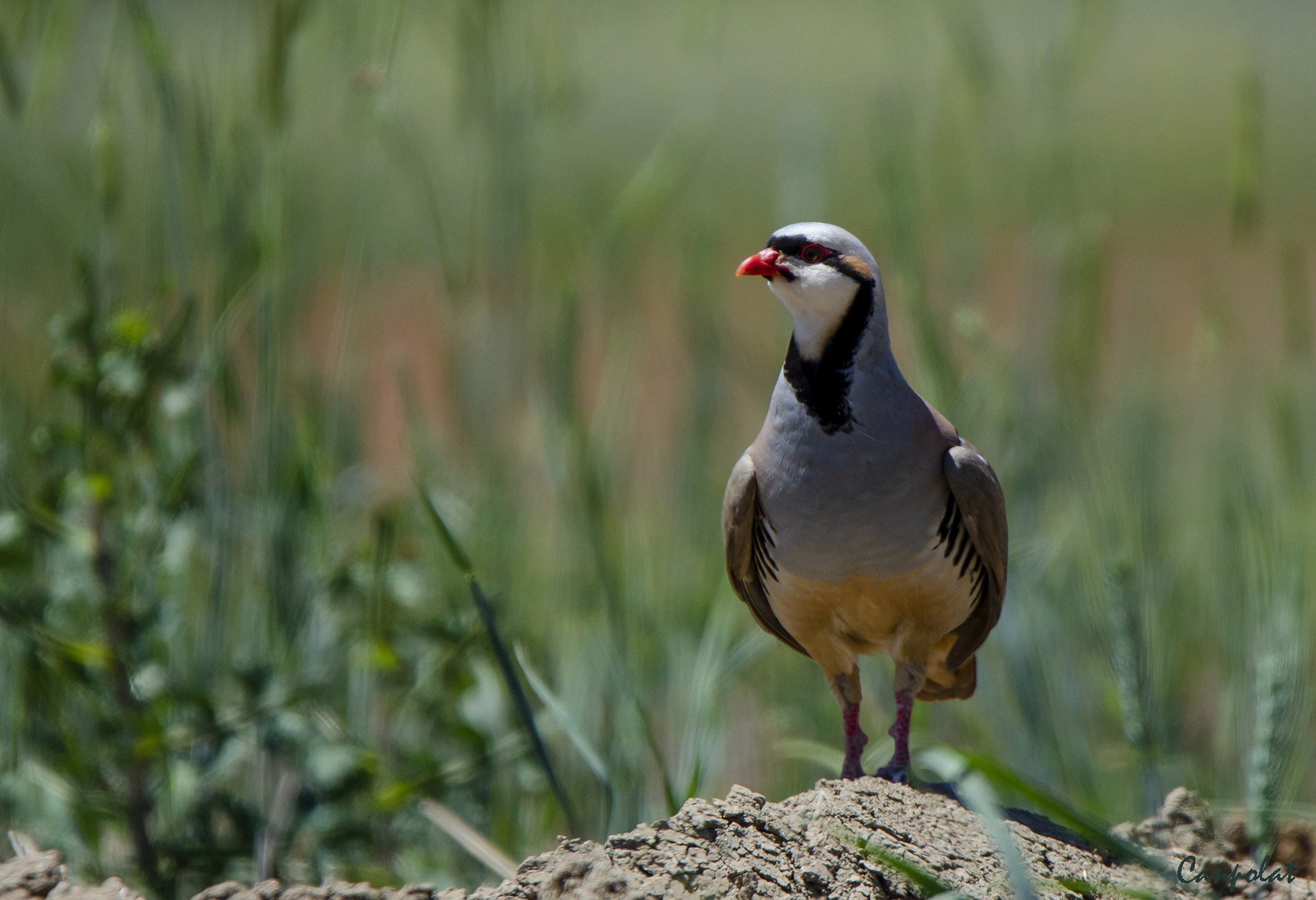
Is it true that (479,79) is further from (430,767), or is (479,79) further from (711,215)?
(430,767)

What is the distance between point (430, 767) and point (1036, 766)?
155cm

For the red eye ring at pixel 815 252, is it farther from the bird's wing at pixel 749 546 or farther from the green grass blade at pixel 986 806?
the green grass blade at pixel 986 806

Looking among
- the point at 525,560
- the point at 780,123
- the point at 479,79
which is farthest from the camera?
the point at 525,560

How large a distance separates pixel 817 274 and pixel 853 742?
1.03m

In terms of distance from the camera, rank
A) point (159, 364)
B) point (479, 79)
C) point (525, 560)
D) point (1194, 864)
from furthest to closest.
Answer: point (525, 560) < point (479, 79) < point (159, 364) < point (1194, 864)

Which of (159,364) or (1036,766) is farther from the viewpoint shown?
(1036,766)

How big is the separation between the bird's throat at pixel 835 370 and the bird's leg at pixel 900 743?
24.2 inches

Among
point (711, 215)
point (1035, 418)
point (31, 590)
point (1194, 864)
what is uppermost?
point (711, 215)

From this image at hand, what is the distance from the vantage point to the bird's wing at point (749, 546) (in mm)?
2582

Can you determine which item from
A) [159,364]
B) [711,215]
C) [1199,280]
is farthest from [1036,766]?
[159,364]

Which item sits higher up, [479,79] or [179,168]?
[479,79]

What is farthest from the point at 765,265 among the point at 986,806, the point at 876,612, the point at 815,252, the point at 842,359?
the point at 986,806

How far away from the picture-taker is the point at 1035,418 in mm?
3520

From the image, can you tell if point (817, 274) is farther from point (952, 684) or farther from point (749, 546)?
point (952, 684)
